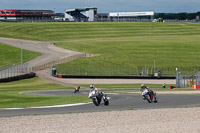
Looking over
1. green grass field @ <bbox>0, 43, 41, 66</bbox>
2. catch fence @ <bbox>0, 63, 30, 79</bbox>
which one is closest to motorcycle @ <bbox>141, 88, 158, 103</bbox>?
catch fence @ <bbox>0, 63, 30, 79</bbox>

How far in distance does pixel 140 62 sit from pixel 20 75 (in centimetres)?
3100

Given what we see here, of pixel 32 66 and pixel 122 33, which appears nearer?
pixel 32 66

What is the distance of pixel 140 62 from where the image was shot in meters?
89.1

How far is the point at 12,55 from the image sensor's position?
304ft

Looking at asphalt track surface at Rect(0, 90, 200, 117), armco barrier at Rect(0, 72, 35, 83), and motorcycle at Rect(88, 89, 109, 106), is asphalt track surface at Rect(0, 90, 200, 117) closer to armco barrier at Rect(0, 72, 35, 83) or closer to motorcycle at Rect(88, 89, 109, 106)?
motorcycle at Rect(88, 89, 109, 106)

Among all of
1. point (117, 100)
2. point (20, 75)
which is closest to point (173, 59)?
point (20, 75)

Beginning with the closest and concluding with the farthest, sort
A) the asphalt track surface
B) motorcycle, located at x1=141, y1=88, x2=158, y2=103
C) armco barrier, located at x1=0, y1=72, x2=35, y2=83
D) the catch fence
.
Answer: the asphalt track surface
motorcycle, located at x1=141, y1=88, x2=158, y2=103
armco barrier, located at x1=0, y1=72, x2=35, y2=83
the catch fence

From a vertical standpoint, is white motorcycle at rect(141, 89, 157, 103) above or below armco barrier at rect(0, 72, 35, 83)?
above

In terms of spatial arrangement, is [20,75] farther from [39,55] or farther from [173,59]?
[173,59]

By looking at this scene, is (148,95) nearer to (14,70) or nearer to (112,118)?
(112,118)

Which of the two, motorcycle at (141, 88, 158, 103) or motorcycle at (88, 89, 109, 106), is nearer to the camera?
motorcycle at (88, 89, 109, 106)

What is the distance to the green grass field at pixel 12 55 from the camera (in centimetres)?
8673

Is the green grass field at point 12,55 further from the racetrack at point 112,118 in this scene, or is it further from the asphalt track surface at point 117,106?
the racetrack at point 112,118

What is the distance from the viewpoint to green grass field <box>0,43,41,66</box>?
8673cm
